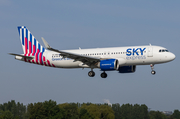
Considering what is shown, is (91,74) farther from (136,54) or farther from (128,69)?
(136,54)

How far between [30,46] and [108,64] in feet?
57.3

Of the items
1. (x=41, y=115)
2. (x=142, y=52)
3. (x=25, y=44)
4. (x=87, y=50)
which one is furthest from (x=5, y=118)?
(x=142, y=52)

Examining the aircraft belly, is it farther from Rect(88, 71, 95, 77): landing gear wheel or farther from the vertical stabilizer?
the vertical stabilizer

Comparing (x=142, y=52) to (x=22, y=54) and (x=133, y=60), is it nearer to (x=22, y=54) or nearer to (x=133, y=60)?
(x=133, y=60)

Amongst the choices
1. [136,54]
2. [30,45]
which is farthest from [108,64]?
[30,45]

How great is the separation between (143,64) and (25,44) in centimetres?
2313

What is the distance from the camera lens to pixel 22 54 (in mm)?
58750

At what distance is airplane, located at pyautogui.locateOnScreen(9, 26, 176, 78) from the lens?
165ft

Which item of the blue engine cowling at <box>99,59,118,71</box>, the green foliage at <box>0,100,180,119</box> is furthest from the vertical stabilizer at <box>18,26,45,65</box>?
the green foliage at <box>0,100,180,119</box>

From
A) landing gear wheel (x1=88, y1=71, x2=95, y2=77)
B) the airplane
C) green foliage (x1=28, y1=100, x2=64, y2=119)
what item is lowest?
green foliage (x1=28, y1=100, x2=64, y2=119)

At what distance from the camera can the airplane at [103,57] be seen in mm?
50312

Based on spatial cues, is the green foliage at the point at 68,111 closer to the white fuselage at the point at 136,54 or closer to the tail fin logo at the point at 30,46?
the tail fin logo at the point at 30,46

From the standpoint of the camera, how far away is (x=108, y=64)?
165 feet

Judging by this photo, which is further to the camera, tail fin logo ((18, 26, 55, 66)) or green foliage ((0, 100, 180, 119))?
green foliage ((0, 100, 180, 119))
